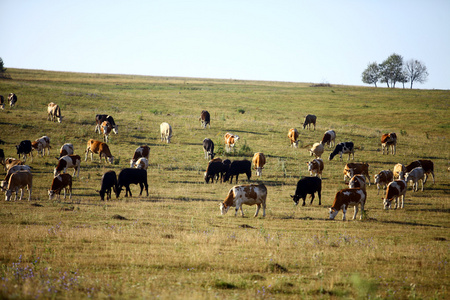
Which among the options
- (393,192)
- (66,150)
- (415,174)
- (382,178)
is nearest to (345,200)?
(393,192)

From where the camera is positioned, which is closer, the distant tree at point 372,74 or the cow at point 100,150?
the cow at point 100,150

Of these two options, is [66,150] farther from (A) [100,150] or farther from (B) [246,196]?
(B) [246,196]

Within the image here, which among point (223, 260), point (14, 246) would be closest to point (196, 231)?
point (223, 260)

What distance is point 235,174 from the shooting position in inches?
980

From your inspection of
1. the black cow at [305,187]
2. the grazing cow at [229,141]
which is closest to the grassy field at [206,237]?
the black cow at [305,187]

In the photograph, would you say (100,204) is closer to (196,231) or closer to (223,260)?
(196,231)

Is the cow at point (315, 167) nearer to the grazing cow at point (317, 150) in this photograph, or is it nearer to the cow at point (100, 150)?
the grazing cow at point (317, 150)

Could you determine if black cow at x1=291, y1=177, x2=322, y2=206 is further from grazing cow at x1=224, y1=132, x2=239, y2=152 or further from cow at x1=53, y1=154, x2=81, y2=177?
grazing cow at x1=224, y1=132, x2=239, y2=152

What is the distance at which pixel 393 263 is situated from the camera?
10.6 metres

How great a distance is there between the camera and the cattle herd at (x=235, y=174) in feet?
55.4

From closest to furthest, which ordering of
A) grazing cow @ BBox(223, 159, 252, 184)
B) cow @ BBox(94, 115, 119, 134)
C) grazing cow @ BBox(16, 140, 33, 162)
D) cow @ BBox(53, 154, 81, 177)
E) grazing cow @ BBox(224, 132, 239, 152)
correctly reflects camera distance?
cow @ BBox(53, 154, 81, 177)
grazing cow @ BBox(223, 159, 252, 184)
grazing cow @ BBox(16, 140, 33, 162)
grazing cow @ BBox(224, 132, 239, 152)
cow @ BBox(94, 115, 119, 134)

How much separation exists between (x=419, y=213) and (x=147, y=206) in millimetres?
11977

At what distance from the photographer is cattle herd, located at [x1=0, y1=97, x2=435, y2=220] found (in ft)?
55.4

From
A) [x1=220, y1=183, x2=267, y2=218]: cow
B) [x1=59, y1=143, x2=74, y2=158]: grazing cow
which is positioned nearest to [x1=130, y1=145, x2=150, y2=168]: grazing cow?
[x1=59, y1=143, x2=74, y2=158]: grazing cow
